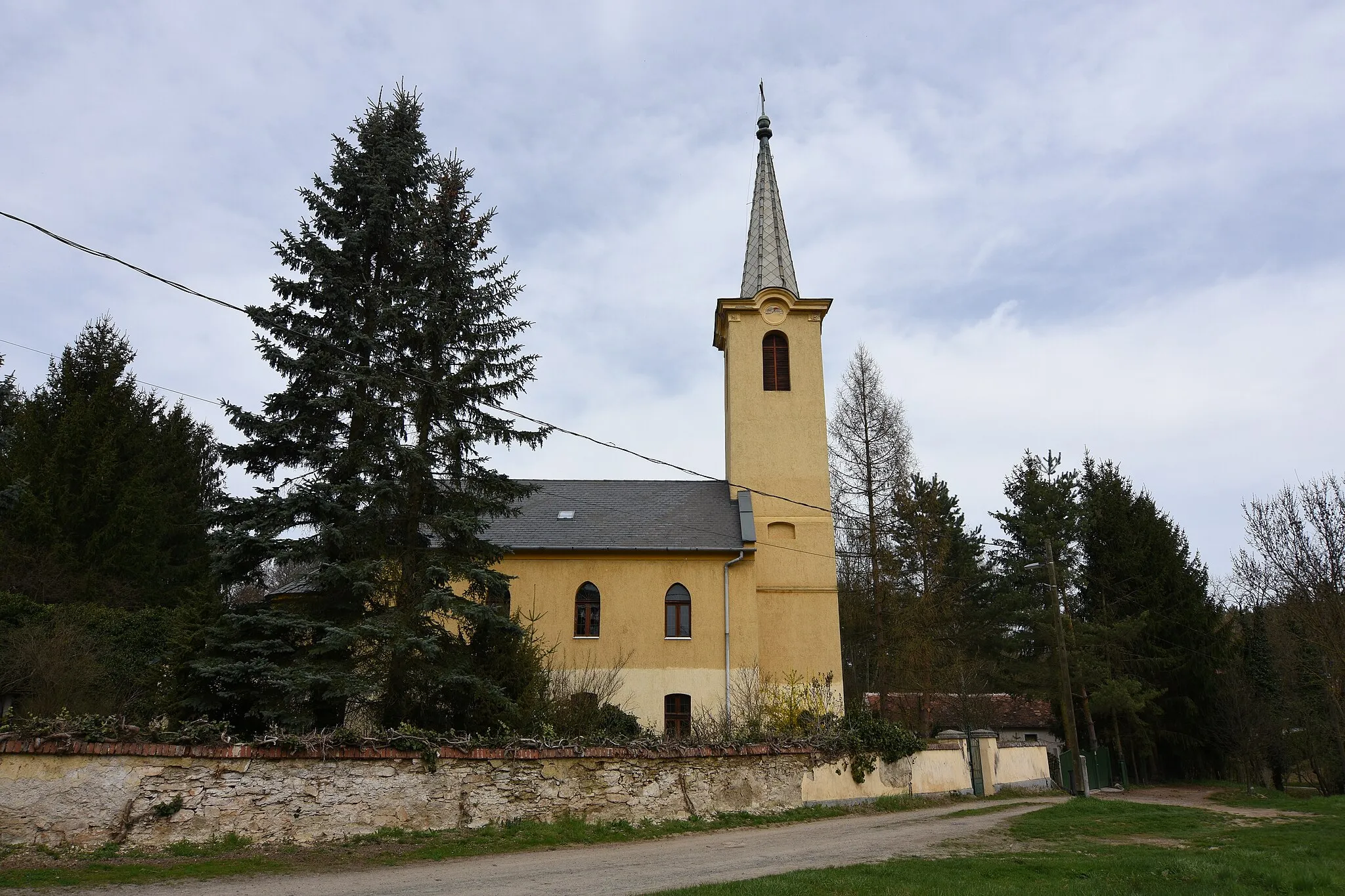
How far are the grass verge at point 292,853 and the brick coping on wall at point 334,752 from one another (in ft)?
2.99

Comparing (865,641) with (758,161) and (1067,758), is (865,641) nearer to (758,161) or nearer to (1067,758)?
(1067,758)

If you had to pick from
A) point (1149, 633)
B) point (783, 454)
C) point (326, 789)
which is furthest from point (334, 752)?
point (1149, 633)

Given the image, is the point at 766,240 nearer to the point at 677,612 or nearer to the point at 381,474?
the point at 677,612

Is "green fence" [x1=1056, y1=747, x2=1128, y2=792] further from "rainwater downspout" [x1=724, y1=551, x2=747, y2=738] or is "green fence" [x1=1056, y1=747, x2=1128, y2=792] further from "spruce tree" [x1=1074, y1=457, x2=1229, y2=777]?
"rainwater downspout" [x1=724, y1=551, x2=747, y2=738]

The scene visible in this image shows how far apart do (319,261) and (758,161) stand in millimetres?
22035

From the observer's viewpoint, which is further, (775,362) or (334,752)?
(775,362)

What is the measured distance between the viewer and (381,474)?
1404cm

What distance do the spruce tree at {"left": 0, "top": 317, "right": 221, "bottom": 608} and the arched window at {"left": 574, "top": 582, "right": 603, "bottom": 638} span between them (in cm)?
956

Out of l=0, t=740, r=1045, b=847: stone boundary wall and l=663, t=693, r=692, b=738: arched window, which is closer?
l=0, t=740, r=1045, b=847: stone boundary wall

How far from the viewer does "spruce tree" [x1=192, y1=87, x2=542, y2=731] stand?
12578 millimetres

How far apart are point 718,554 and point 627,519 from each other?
330cm

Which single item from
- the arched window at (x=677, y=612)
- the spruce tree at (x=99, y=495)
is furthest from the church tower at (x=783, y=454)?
the spruce tree at (x=99, y=495)

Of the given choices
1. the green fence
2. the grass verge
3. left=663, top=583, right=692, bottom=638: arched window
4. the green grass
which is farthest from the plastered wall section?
Answer: left=663, top=583, right=692, bottom=638: arched window

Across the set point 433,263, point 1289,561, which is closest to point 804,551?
point 1289,561
